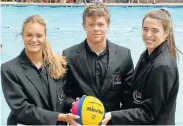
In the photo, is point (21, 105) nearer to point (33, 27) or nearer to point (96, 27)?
point (33, 27)

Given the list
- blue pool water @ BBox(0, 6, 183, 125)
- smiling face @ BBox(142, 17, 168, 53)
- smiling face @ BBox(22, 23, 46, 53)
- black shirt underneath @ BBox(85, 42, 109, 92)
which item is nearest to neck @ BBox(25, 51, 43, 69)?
smiling face @ BBox(22, 23, 46, 53)

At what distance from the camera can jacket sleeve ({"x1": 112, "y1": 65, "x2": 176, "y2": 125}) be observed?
2551mm

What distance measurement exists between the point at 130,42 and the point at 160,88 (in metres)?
8.24

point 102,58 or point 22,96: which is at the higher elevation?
point 102,58

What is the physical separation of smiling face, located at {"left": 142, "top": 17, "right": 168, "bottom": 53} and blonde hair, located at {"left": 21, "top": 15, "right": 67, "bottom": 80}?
71 cm

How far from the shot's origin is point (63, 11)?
57.1ft

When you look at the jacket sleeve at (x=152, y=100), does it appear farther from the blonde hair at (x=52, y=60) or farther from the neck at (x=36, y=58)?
the neck at (x=36, y=58)

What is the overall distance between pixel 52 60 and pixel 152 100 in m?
0.86

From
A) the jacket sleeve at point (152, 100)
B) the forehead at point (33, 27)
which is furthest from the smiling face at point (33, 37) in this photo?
the jacket sleeve at point (152, 100)

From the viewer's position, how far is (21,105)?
104 inches

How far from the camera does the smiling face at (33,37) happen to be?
2766 mm

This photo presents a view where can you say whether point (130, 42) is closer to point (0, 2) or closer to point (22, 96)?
point (22, 96)

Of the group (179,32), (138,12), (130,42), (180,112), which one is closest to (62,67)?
(180,112)

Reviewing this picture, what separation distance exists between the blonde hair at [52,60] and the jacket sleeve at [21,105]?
29 cm
